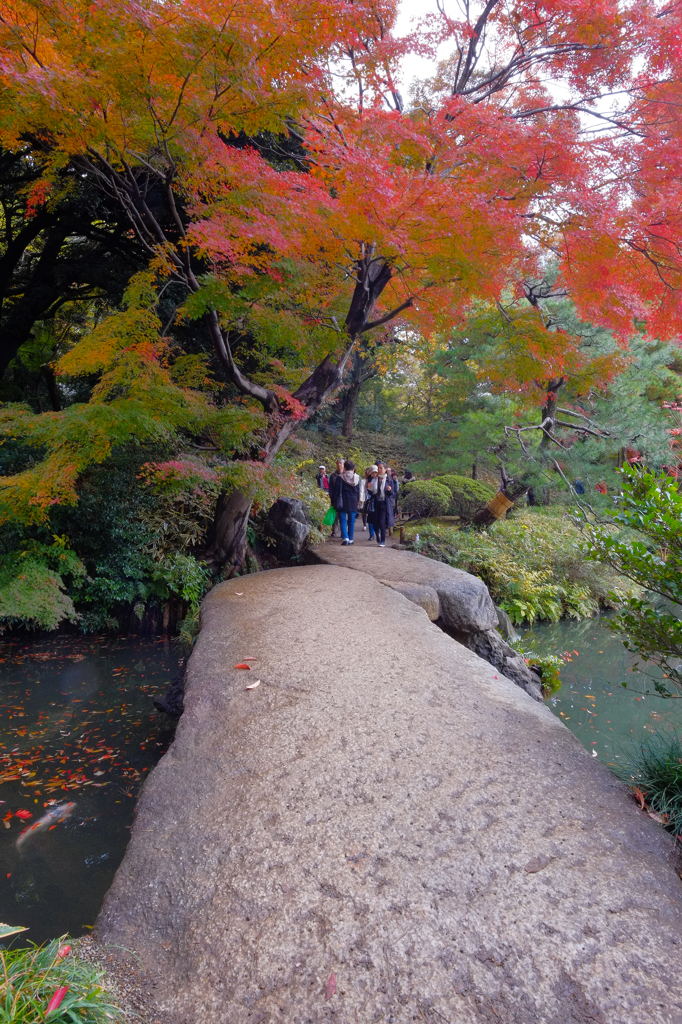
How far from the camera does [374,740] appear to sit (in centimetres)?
309

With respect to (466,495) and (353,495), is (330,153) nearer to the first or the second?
(353,495)

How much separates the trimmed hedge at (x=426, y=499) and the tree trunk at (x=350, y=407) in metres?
6.33

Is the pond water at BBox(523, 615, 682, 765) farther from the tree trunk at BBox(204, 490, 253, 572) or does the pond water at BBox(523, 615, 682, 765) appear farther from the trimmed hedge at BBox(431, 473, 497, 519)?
the tree trunk at BBox(204, 490, 253, 572)

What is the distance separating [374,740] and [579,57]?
7.46 metres

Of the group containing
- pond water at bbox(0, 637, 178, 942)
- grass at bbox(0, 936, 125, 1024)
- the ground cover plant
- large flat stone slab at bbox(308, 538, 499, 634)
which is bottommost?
pond water at bbox(0, 637, 178, 942)

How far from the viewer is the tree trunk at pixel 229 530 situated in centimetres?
797

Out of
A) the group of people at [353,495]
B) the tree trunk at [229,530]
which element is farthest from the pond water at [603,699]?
the tree trunk at [229,530]

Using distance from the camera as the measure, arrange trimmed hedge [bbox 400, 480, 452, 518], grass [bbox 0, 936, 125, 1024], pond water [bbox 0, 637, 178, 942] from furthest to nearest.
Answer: trimmed hedge [bbox 400, 480, 452, 518], pond water [bbox 0, 637, 178, 942], grass [bbox 0, 936, 125, 1024]

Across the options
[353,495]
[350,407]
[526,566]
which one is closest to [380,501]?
[353,495]

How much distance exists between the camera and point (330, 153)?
562 centimetres

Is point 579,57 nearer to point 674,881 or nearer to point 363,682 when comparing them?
point 363,682

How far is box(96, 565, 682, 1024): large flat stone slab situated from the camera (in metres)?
1.75

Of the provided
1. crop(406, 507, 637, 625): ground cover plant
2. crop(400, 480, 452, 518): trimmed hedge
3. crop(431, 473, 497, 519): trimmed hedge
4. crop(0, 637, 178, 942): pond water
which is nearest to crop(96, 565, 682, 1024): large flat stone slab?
crop(0, 637, 178, 942): pond water

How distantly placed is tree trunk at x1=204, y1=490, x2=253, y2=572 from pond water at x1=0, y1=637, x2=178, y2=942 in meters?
1.38
